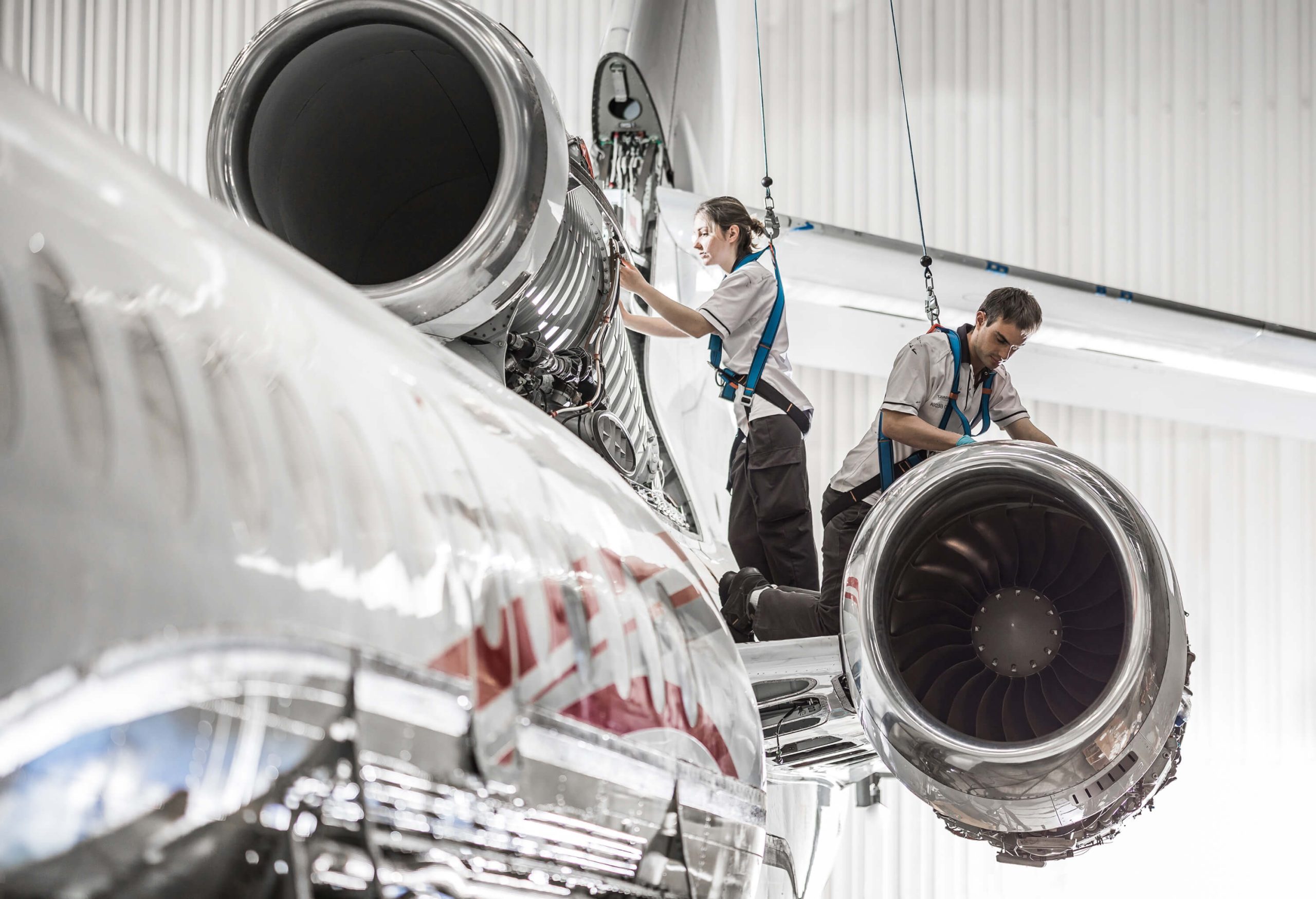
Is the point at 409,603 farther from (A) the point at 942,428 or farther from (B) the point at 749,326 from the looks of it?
(B) the point at 749,326

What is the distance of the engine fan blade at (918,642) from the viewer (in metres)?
1.89

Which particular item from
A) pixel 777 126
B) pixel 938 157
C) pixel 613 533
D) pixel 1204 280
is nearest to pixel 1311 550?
pixel 1204 280

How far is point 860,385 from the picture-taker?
810cm

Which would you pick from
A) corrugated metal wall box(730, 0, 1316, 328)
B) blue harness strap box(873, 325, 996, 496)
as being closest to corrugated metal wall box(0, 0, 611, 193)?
corrugated metal wall box(730, 0, 1316, 328)

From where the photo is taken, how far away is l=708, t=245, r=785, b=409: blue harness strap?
309cm

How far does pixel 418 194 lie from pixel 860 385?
5.90m

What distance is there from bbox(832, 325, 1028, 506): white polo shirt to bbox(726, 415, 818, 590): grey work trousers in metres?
0.16

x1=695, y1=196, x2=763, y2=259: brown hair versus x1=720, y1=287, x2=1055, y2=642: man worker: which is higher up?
x1=695, y1=196, x2=763, y2=259: brown hair

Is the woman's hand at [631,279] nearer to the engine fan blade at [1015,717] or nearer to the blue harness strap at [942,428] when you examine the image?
the blue harness strap at [942,428]

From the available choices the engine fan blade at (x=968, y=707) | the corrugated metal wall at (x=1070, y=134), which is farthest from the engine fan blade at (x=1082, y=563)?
the corrugated metal wall at (x=1070, y=134)

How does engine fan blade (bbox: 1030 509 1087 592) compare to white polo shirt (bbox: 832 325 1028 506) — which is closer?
engine fan blade (bbox: 1030 509 1087 592)

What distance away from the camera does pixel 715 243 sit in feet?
10.8

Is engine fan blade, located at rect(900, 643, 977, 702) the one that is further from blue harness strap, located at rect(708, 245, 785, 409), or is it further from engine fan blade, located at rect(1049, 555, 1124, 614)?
blue harness strap, located at rect(708, 245, 785, 409)

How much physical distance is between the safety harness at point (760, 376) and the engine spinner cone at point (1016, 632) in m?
1.14
